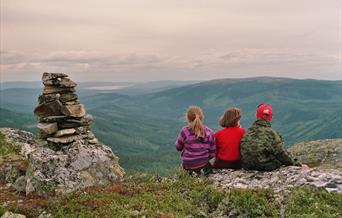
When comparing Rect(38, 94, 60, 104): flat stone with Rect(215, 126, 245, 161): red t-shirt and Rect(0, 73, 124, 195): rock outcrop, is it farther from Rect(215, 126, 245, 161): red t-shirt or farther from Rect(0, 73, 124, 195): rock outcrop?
Rect(215, 126, 245, 161): red t-shirt

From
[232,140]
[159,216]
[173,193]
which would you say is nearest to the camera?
[159,216]

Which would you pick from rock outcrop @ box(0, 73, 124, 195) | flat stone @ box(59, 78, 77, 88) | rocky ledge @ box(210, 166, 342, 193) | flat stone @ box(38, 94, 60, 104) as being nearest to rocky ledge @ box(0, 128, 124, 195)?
rock outcrop @ box(0, 73, 124, 195)

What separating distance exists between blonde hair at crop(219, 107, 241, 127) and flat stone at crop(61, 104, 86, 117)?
31.5ft

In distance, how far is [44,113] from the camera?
79.2 ft

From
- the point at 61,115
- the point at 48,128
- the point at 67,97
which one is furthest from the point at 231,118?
the point at 48,128

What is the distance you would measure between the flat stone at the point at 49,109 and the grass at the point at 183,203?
→ 8006 millimetres

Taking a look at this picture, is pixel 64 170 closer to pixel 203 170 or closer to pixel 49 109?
pixel 49 109

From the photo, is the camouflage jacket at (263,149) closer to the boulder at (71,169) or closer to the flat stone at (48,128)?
the boulder at (71,169)

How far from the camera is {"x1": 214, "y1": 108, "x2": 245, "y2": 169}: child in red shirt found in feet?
63.5

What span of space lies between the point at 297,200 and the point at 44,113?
16302mm

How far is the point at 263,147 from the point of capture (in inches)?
715

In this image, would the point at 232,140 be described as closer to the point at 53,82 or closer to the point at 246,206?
the point at 246,206

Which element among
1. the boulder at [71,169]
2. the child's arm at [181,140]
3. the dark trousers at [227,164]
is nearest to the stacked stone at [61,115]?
the boulder at [71,169]

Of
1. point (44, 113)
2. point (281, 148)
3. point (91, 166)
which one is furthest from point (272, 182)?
point (44, 113)
